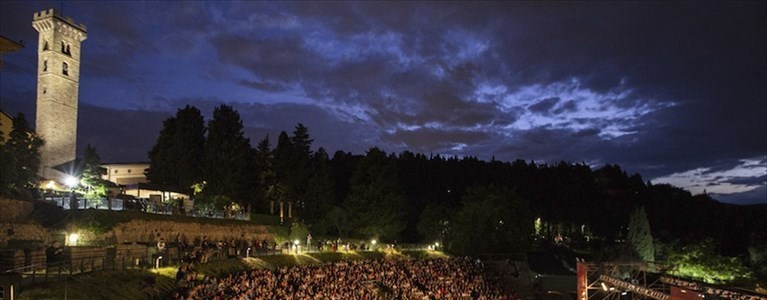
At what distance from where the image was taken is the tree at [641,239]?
2036 inches

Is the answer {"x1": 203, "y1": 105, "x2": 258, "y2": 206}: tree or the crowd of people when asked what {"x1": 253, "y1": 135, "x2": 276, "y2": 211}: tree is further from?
the crowd of people

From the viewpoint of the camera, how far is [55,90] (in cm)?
3969

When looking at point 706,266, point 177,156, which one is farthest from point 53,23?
point 706,266

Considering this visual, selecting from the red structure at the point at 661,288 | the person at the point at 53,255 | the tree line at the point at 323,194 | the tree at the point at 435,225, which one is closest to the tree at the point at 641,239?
the tree line at the point at 323,194

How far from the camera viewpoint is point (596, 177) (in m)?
110

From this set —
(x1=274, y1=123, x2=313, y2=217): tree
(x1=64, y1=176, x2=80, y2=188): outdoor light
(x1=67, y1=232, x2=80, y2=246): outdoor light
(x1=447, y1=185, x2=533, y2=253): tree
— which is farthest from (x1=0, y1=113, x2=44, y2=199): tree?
(x1=447, y1=185, x2=533, y2=253): tree

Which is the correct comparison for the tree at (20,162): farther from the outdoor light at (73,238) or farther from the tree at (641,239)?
the tree at (641,239)

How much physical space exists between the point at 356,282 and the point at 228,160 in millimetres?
18940

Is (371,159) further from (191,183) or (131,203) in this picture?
(131,203)

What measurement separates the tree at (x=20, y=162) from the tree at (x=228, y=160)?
45.9ft

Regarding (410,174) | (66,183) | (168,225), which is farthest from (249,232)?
(410,174)

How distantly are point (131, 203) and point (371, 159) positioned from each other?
2952 cm

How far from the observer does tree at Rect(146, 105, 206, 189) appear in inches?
1858

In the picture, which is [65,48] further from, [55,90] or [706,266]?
[706,266]
